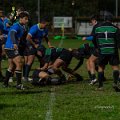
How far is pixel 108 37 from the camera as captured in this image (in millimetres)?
12258

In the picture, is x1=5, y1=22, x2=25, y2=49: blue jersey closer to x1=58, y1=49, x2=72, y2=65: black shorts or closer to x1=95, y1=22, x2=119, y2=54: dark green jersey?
x1=58, y1=49, x2=72, y2=65: black shorts

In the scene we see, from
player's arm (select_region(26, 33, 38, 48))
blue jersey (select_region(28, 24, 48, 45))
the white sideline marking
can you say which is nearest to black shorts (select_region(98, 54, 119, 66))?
the white sideline marking

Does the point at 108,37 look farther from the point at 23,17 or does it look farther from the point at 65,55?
the point at 65,55

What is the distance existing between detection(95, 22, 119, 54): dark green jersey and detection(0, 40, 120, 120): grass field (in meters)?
0.96

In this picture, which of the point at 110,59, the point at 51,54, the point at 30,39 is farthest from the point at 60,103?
the point at 30,39

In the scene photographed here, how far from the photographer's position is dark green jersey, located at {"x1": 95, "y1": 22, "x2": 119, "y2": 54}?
1224cm

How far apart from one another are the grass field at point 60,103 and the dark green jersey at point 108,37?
3.16 ft

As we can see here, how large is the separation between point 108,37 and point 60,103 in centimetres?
267

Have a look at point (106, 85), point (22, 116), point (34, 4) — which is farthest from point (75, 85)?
point (34, 4)

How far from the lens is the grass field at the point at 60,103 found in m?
8.91

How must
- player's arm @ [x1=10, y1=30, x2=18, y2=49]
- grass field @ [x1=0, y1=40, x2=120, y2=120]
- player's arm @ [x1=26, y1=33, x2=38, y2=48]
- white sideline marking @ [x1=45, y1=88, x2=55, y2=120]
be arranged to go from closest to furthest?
1. white sideline marking @ [x1=45, y1=88, x2=55, y2=120]
2. grass field @ [x1=0, y1=40, x2=120, y2=120]
3. player's arm @ [x1=10, y1=30, x2=18, y2=49]
4. player's arm @ [x1=26, y1=33, x2=38, y2=48]

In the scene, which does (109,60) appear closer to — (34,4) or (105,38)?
(105,38)

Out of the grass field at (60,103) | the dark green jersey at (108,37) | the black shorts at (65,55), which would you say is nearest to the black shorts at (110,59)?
the dark green jersey at (108,37)

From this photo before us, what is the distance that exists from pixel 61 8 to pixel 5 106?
183 ft
